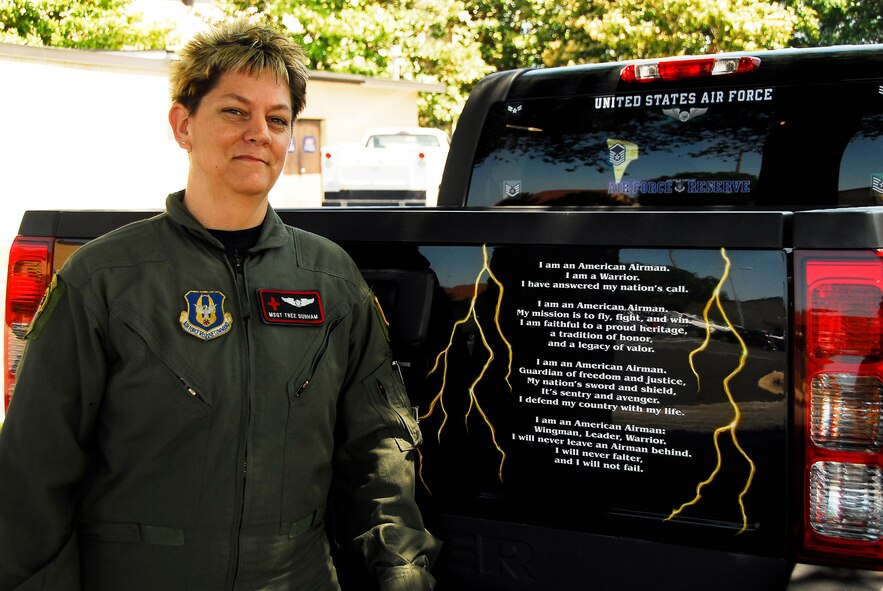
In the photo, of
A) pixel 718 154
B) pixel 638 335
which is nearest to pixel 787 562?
pixel 638 335

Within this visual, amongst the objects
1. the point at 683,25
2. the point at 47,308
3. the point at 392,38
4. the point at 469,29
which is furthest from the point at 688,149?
the point at 469,29

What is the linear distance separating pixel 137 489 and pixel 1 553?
0.89 feet

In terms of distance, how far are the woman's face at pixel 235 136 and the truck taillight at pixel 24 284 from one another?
0.78 m

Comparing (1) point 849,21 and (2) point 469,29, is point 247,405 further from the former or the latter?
(1) point 849,21

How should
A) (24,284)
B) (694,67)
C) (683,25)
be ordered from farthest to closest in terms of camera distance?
(683,25), (694,67), (24,284)

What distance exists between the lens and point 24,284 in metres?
2.70

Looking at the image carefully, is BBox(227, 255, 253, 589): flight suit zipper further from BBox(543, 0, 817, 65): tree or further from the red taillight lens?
BBox(543, 0, 817, 65): tree

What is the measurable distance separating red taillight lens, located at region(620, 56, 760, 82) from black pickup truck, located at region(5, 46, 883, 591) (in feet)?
5.75

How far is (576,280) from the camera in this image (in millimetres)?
2164

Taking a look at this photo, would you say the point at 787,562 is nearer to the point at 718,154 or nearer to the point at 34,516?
the point at 34,516

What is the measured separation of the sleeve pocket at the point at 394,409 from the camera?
219cm

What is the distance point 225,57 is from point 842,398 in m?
1.46

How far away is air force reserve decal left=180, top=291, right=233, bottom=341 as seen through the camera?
6.40 feet

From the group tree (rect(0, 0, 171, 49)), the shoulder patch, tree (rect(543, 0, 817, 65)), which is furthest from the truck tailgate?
tree (rect(543, 0, 817, 65))
